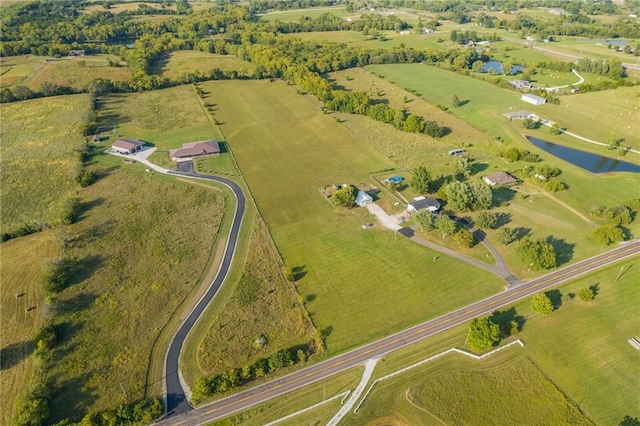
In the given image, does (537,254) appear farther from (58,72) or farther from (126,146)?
(58,72)

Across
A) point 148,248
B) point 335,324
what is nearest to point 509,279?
point 335,324

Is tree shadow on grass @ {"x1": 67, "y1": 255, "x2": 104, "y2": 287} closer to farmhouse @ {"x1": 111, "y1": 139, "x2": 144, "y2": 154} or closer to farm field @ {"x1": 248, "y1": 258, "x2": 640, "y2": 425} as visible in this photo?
farm field @ {"x1": 248, "y1": 258, "x2": 640, "y2": 425}

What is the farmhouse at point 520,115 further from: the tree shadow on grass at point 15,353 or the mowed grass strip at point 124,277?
the tree shadow on grass at point 15,353

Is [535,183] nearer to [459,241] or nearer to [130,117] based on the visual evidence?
[459,241]

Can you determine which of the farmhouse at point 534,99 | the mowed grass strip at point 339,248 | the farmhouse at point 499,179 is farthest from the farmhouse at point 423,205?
the farmhouse at point 534,99

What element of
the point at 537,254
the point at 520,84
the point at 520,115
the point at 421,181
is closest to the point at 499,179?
the point at 421,181

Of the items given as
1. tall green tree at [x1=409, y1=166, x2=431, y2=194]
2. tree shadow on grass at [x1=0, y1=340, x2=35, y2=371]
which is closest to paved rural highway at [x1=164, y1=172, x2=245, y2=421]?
tree shadow on grass at [x1=0, y1=340, x2=35, y2=371]
